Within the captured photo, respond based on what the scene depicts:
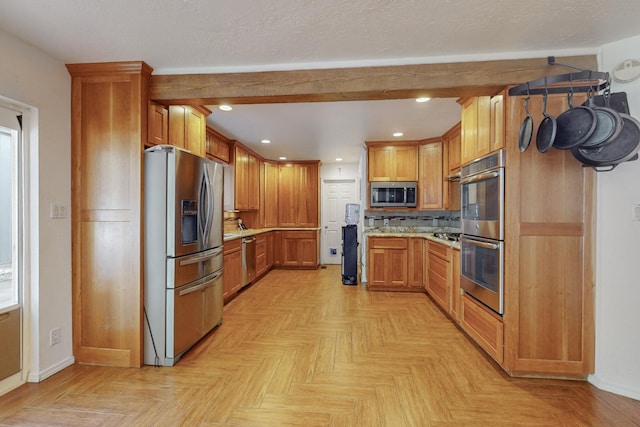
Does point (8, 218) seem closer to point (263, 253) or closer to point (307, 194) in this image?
point (263, 253)

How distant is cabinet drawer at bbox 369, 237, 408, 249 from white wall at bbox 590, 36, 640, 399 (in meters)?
2.51

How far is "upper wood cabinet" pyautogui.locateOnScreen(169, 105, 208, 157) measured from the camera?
2.72 metres

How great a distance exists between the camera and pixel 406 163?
16.0 ft

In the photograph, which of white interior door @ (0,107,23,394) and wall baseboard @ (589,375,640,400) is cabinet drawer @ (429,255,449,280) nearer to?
wall baseboard @ (589,375,640,400)

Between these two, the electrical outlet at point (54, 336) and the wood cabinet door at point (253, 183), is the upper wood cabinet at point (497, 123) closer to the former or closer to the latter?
the electrical outlet at point (54, 336)

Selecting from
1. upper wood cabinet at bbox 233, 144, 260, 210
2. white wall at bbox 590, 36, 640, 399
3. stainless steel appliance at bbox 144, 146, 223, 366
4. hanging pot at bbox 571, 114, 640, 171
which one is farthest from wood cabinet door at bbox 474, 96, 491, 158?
upper wood cabinet at bbox 233, 144, 260, 210

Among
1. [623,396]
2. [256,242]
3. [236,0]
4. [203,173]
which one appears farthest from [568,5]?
[256,242]

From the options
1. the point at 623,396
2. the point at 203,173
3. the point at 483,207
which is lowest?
the point at 623,396

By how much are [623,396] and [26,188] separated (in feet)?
14.0

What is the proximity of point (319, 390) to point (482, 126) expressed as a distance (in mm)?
2423

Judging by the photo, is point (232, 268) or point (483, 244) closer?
point (483, 244)

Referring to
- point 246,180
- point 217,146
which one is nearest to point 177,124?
point 217,146

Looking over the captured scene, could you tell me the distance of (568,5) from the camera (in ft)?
5.47

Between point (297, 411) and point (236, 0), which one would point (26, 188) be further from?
point (297, 411)
